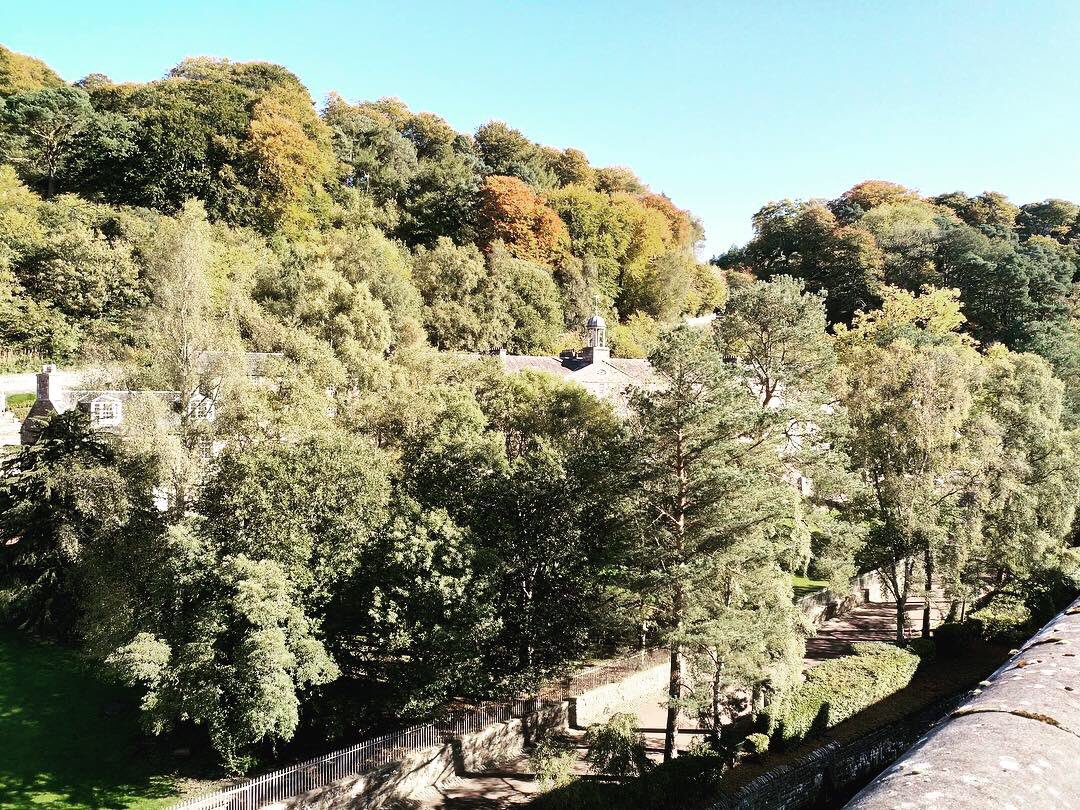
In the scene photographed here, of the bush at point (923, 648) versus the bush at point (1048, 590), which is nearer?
the bush at point (923, 648)

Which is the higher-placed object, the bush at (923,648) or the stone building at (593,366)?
the stone building at (593,366)

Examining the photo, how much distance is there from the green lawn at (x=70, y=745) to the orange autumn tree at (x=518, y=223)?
4763 centimetres

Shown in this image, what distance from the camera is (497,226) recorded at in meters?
61.8

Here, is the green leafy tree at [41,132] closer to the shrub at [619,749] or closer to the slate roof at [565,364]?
the slate roof at [565,364]

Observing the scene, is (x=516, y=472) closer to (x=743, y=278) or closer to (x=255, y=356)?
(x=255, y=356)

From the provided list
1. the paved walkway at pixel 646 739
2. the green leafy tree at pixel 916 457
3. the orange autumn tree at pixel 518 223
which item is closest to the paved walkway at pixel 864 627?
the paved walkway at pixel 646 739

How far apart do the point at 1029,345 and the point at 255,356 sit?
2575 inches

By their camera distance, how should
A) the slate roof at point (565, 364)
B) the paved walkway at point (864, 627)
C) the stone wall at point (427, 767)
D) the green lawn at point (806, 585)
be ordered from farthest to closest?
the slate roof at point (565, 364) → the green lawn at point (806, 585) → the paved walkway at point (864, 627) → the stone wall at point (427, 767)

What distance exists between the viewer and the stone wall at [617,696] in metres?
20.8

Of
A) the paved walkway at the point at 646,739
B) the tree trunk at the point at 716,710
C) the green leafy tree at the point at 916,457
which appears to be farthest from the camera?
the green leafy tree at the point at 916,457

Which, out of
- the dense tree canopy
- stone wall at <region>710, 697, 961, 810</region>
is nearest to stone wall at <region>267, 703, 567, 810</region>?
the dense tree canopy

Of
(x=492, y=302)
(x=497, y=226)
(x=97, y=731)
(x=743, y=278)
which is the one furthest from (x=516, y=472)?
(x=743, y=278)

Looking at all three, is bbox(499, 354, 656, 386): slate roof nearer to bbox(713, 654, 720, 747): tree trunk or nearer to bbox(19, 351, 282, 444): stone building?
bbox(19, 351, 282, 444): stone building

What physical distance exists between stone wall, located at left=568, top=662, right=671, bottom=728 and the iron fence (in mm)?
1534
